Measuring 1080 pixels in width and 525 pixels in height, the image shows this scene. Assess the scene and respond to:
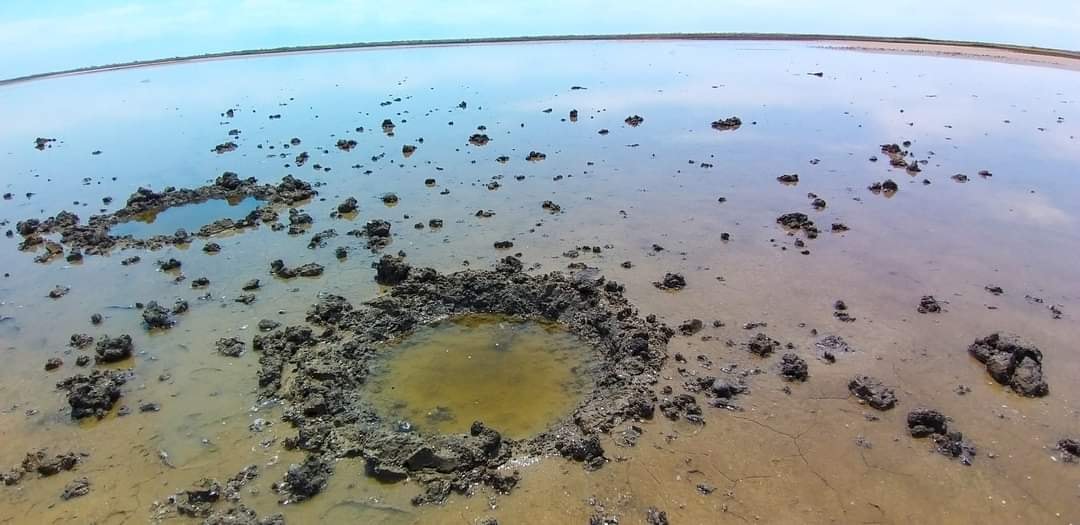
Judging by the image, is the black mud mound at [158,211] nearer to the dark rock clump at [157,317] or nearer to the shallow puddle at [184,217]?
the shallow puddle at [184,217]

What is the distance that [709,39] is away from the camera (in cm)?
5191

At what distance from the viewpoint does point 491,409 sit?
1027cm

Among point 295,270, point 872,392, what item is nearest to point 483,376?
point 872,392

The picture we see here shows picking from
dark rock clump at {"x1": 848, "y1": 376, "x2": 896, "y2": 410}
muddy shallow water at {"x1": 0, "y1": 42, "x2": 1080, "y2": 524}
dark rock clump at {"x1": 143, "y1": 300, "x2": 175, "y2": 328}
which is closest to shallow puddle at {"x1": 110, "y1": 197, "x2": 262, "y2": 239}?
muddy shallow water at {"x1": 0, "y1": 42, "x2": 1080, "y2": 524}

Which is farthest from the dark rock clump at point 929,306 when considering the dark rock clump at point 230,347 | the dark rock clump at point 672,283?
the dark rock clump at point 230,347

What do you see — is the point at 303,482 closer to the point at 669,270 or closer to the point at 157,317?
the point at 157,317

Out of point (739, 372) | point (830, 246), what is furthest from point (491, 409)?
point (830, 246)

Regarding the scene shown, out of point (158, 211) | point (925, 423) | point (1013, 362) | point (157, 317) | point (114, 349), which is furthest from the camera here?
point (158, 211)

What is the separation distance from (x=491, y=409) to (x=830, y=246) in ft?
31.4

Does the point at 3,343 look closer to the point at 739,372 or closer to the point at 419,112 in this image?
the point at 739,372

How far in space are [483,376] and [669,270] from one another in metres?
5.36

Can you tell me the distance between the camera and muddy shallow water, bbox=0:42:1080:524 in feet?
28.8

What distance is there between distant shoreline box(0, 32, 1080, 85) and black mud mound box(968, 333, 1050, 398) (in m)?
34.9

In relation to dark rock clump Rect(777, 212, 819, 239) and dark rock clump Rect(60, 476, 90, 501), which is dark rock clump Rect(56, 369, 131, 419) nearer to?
dark rock clump Rect(60, 476, 90, 501)
